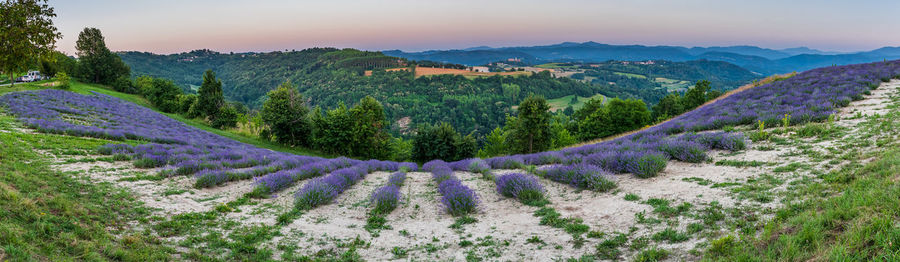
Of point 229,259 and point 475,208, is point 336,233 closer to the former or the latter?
point 229,259

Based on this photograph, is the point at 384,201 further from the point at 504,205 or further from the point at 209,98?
the point at 209,98

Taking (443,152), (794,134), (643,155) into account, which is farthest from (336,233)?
(443,152)

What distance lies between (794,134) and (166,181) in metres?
18.4

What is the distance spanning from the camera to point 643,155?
8977mm

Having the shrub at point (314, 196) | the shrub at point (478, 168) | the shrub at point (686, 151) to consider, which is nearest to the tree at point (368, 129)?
the shrub at point (478, 168)

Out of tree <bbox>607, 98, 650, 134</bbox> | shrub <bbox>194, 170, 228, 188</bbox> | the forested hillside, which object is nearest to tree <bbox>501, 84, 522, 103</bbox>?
the forested hillside

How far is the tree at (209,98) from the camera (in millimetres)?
48000

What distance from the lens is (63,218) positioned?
5078 millimetres

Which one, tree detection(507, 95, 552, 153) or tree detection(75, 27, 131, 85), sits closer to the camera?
tree detection(507, 95, 552, 153)

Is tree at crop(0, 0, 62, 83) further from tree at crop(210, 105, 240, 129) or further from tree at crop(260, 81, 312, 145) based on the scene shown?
tree at crop(210, 105, 240, 129)

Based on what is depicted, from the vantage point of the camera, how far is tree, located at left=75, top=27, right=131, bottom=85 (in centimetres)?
6626

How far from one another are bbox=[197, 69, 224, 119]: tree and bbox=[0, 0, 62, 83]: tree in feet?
135

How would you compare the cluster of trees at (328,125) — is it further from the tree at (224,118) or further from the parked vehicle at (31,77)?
the parked vehicle at (31,77)

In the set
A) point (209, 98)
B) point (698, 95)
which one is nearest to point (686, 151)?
point (698, 95)
